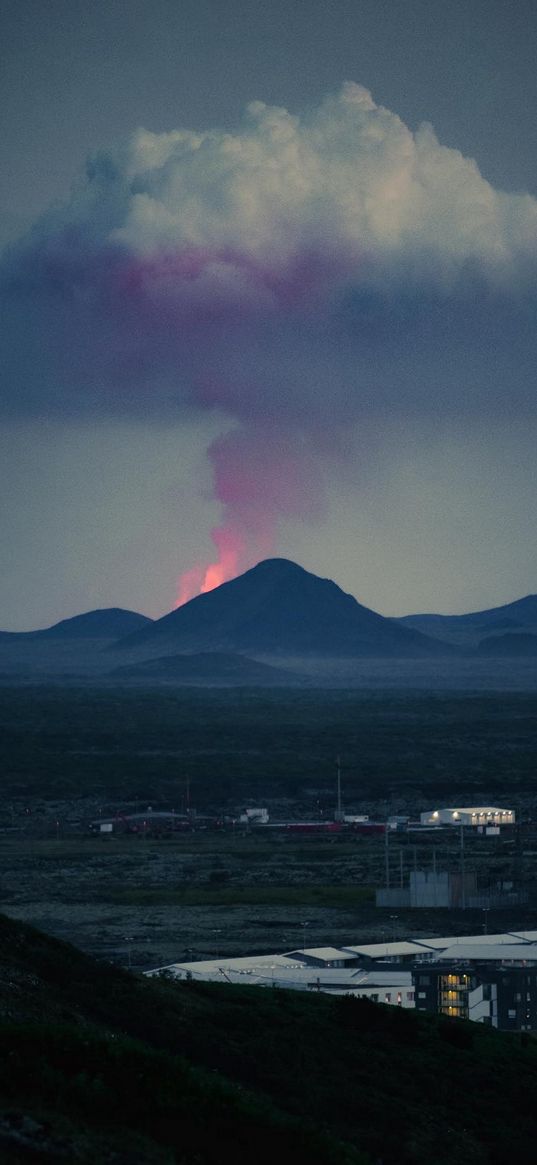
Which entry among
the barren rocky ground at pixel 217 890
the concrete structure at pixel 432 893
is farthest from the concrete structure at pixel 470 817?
the concrete structure at pixel 432 893

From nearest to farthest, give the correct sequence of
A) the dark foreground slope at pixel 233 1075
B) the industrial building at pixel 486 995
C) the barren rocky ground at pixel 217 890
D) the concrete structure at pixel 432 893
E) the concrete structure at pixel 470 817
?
the dark foreground slope at pixel 233 1075, the industrial building at pixel 486 995, the barren rocky ground at pixel 217 890, the concrete structure at pixel 432 893, the concrete structure at pixel 470 817

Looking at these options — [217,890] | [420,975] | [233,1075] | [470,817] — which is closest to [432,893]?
[217,890]

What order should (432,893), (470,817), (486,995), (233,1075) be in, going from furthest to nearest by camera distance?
(470,817) → (432,893) → (486,995) → (233,1075)

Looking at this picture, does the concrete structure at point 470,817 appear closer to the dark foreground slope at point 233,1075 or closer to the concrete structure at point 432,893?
the concrete structure at point 432,893

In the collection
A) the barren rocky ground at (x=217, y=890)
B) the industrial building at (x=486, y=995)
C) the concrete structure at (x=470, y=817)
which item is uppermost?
the concrete structure at (x=470, y=817)

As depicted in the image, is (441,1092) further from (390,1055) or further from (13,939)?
(13,939)

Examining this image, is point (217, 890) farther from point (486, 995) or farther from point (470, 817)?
Answer: point (470, 817)

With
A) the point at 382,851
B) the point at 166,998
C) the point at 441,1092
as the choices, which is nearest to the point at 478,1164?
the point at 441,1092
